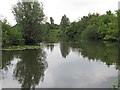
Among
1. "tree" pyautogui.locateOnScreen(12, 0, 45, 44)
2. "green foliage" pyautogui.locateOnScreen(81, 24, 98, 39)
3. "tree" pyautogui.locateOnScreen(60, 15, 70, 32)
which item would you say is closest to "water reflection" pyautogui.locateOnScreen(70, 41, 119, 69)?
"tree" pyautogui.locateOnScreen(12, 0, 45, 44)

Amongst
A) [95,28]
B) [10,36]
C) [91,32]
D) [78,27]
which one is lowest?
[10,36]

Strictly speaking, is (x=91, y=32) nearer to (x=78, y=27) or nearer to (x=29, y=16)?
(x=78, y=27)

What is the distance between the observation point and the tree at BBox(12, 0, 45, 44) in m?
27.8

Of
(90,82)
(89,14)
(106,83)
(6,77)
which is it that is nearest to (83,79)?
(90,82)

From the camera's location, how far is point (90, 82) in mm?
6215

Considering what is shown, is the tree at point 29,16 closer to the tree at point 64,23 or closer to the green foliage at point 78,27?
the green foliage at point 78,27

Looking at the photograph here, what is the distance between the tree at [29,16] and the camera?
91.4ft

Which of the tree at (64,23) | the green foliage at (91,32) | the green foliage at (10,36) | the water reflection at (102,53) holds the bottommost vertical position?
the water reflection at (102,53)

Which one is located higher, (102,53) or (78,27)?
(78,27)

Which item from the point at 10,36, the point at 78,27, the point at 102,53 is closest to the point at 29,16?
the point at 10,36

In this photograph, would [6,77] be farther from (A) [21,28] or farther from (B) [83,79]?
(A) [21,28]

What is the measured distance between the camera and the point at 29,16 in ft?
91.6

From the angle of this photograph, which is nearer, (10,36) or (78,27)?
(10,36)

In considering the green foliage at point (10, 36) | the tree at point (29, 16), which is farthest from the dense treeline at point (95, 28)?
the green foliage at point (10, 36)
